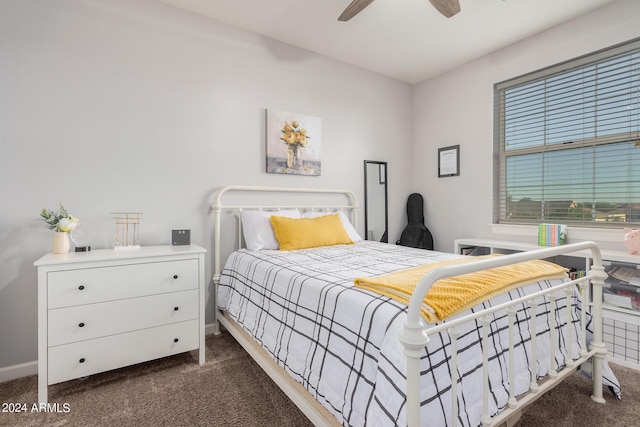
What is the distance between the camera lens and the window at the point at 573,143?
2363 millimetres

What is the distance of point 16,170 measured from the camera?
190 centimetres

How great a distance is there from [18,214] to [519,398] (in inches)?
108

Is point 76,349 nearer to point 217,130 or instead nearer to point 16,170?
point 16,170

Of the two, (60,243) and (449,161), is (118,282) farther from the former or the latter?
(449,161)

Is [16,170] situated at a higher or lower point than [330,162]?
lower

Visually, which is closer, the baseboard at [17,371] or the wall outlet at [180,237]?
the baseboard at [17,371]

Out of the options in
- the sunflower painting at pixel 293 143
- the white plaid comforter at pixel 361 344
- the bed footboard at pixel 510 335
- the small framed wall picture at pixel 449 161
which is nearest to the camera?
the bed footboard at pixel 510 335

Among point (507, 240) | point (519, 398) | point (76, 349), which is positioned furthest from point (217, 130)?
point (507, 240)

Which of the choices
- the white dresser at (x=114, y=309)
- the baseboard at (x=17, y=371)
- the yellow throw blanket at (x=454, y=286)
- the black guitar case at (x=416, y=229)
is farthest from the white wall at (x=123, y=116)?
the yellow throw blanket at (x=454, y=286)

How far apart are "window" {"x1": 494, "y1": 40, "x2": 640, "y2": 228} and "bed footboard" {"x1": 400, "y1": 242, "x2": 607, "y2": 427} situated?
1215mm

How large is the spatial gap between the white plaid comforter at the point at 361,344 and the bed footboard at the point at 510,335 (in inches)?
→ 1.3

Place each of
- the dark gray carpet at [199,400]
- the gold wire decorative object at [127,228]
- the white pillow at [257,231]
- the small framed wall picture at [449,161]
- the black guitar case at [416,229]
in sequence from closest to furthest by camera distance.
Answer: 1. the dark gray carpet at [199,400]
2. the gold wire decorative object at [127,228]
3. the white pillow at [257,231]
4. the small framed wall picture at [449,161]
5. the black guitar case at [416,229]

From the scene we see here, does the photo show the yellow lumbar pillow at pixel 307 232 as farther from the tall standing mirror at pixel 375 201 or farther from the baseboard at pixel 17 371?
the baseboard at pixel 17 371

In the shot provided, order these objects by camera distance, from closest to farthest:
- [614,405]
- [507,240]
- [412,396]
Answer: [412,396] < [614,405] < [507,240]
